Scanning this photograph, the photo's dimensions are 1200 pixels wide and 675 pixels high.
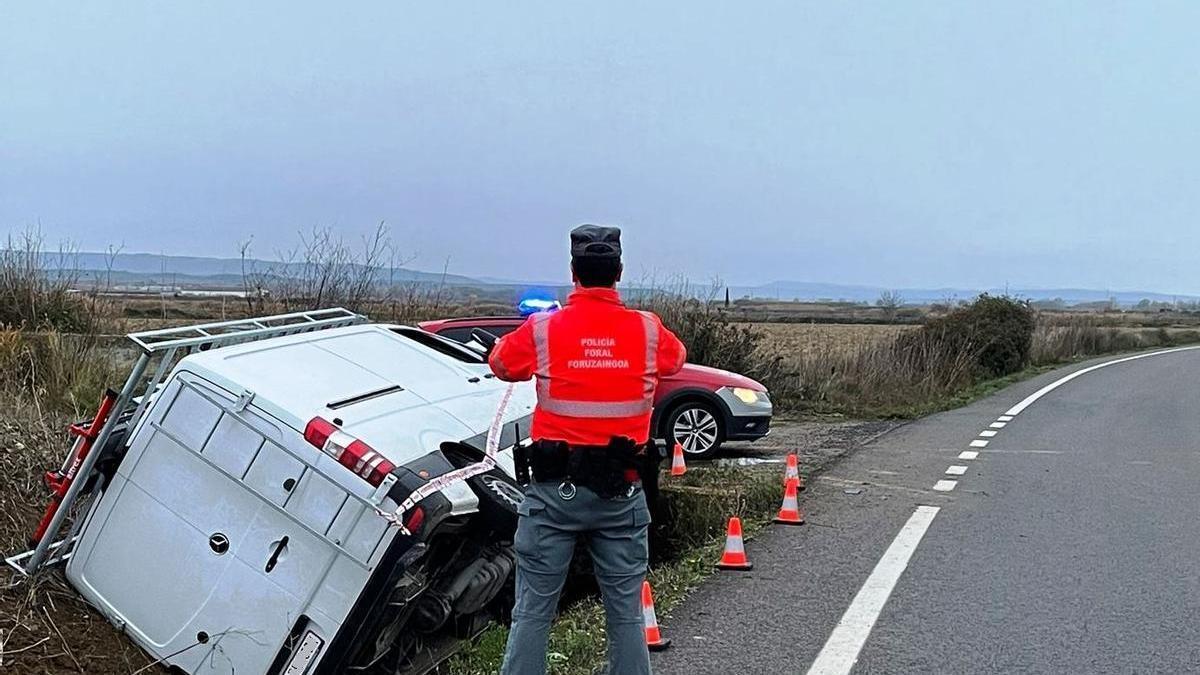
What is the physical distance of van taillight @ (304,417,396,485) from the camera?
189 inches

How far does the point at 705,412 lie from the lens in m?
12.0

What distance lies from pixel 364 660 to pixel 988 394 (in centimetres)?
1982

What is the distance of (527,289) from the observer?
6.12 meters

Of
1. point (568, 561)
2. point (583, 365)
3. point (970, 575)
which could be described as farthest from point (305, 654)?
point (970, 575)

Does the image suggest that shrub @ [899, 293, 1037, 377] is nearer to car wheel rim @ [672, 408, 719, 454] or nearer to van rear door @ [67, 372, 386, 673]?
car wheel rim @ [672, 408, 719, 454]

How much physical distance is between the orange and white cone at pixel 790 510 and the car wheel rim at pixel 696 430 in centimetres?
318

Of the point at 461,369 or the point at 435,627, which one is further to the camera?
the point at 461,369

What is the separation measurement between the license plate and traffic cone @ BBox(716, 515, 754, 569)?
3.06 metres

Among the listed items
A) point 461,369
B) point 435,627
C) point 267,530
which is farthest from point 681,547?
point 267,530

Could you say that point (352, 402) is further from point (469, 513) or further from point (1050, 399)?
point (1050, 399)

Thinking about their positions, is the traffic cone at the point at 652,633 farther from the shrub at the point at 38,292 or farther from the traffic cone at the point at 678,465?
the shrub at the point at 38,292

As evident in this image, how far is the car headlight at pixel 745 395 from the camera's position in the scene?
11914 mm

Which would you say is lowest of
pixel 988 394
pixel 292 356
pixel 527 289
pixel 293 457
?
pixel 988 394

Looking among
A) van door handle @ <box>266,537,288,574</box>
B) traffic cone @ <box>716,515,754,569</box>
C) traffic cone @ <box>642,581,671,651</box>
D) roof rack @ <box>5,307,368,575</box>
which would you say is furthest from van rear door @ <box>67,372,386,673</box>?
traffic cone @ <box>716,515,754,569</box>
